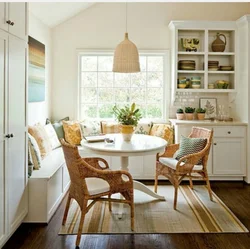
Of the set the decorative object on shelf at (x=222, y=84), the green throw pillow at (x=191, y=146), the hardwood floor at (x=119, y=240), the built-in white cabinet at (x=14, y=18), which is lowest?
the hardwood floor at (x=119, y=240)

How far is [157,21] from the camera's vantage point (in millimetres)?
4852

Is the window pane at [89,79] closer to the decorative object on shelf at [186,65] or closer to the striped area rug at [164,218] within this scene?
the decorative object on shelf at [186,65]

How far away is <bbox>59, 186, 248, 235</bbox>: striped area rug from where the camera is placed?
9.02 feet

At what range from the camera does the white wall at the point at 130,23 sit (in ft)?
15.9

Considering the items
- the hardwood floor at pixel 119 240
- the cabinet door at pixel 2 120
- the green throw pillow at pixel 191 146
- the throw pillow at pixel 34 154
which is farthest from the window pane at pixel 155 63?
the cabinet door at pixel 2 120

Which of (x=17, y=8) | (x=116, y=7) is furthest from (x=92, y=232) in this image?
(x=116, y=7)

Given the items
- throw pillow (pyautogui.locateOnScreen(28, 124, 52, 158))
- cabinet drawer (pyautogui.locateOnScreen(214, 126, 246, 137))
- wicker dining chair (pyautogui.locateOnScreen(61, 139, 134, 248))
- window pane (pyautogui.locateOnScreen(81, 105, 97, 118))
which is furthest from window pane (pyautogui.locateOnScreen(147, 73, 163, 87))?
wicker dining chair (pyautogui.locateOnScreen(61, 139, 134, 248))

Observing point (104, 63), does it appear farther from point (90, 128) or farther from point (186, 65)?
point (186, 65)

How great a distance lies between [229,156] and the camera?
4.33m

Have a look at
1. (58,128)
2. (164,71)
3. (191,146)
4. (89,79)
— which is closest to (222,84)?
(164,71)

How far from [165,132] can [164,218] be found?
5.65ft

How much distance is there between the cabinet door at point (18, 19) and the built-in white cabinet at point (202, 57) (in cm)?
253

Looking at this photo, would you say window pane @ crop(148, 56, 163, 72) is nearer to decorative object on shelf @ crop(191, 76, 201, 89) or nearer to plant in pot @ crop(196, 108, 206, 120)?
decorative object on shelf @ crop(191, 76, 201, 89)

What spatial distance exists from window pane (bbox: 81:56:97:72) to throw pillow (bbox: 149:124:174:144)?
1474mm
